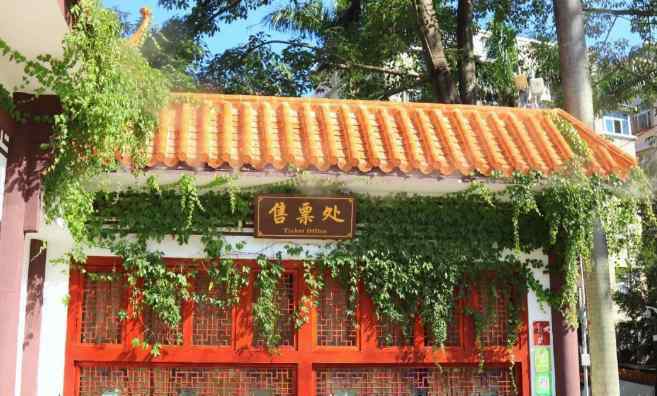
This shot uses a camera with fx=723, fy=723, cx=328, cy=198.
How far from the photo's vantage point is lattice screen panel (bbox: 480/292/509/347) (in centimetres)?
675

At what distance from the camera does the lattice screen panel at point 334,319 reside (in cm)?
656

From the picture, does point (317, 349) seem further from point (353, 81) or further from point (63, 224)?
point (353, 81)

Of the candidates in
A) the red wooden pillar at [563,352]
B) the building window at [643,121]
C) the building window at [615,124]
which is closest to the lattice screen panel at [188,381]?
the red wooden pillar at [563,352]

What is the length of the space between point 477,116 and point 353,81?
7.48 m

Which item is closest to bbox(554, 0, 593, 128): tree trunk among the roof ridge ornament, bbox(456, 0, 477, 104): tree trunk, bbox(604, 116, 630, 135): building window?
the roof ridge ornament

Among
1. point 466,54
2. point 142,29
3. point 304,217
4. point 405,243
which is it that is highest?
point 466,54

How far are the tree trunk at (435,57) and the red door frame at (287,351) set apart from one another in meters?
6.27

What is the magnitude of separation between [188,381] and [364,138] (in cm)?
266

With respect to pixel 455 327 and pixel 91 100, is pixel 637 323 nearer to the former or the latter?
pixel 455 327

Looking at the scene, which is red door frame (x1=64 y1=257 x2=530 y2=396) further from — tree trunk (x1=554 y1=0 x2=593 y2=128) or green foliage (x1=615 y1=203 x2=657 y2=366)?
green foliage (x1=615 y1=203 x2=657 y2=366)

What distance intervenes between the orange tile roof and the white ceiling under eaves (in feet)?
4.42

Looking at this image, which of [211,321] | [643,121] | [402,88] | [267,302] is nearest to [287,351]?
[267,302]

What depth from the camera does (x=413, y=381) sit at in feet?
21.7

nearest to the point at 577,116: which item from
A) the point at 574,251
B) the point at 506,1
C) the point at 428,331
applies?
the point at 574,251
